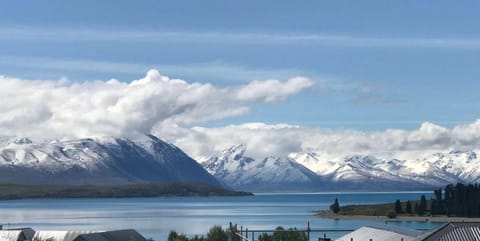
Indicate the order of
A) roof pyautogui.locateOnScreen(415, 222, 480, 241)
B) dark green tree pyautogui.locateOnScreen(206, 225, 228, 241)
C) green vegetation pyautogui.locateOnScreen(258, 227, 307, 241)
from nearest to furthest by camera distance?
roof pyautogui.locateOnScreen(415, 222, 480, 241) → green vegetation pyautogui.locateOnScreen(258, 227, 307, 241) → dark green tree pyautogui.locateOnScreen(206, 225, 228, 241)

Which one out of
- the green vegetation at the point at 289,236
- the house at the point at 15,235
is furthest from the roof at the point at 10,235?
the green vegetation at the point at 289,236

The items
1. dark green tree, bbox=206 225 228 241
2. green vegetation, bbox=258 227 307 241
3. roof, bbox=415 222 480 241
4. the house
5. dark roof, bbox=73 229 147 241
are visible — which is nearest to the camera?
roof, bbox=415 222 480 241

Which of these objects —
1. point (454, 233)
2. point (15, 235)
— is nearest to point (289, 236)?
point (15, 235)

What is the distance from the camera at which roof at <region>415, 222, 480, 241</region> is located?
75.0 m

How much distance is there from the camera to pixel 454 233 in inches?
2987

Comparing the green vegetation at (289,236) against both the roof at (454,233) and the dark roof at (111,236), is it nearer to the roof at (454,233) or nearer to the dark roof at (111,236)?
the dark roof at (111,236)

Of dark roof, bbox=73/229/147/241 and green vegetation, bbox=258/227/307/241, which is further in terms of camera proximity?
green vegetation, bbox=258/227/307/241

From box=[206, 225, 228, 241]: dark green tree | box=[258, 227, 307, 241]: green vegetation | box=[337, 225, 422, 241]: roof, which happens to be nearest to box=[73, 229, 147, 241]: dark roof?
box=[206, 225, 228, 241]: dark green tree

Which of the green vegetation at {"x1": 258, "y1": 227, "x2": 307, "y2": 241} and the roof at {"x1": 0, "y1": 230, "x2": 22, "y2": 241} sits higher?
the green vegetation at {"x1": 258, "y1": 227, "x2": 307, "y2": 241}

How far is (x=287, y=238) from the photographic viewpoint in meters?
114

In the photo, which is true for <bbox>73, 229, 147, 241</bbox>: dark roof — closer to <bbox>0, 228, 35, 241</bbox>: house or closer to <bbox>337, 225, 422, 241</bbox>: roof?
Result: <bbox>0, 228, 35, 241</bbox>: house

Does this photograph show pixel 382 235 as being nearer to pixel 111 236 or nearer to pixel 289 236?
pixel 289 236

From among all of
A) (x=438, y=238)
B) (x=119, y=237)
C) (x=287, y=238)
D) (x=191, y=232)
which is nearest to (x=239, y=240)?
(x=287, y=238)

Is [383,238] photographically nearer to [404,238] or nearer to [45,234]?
[404,238]
